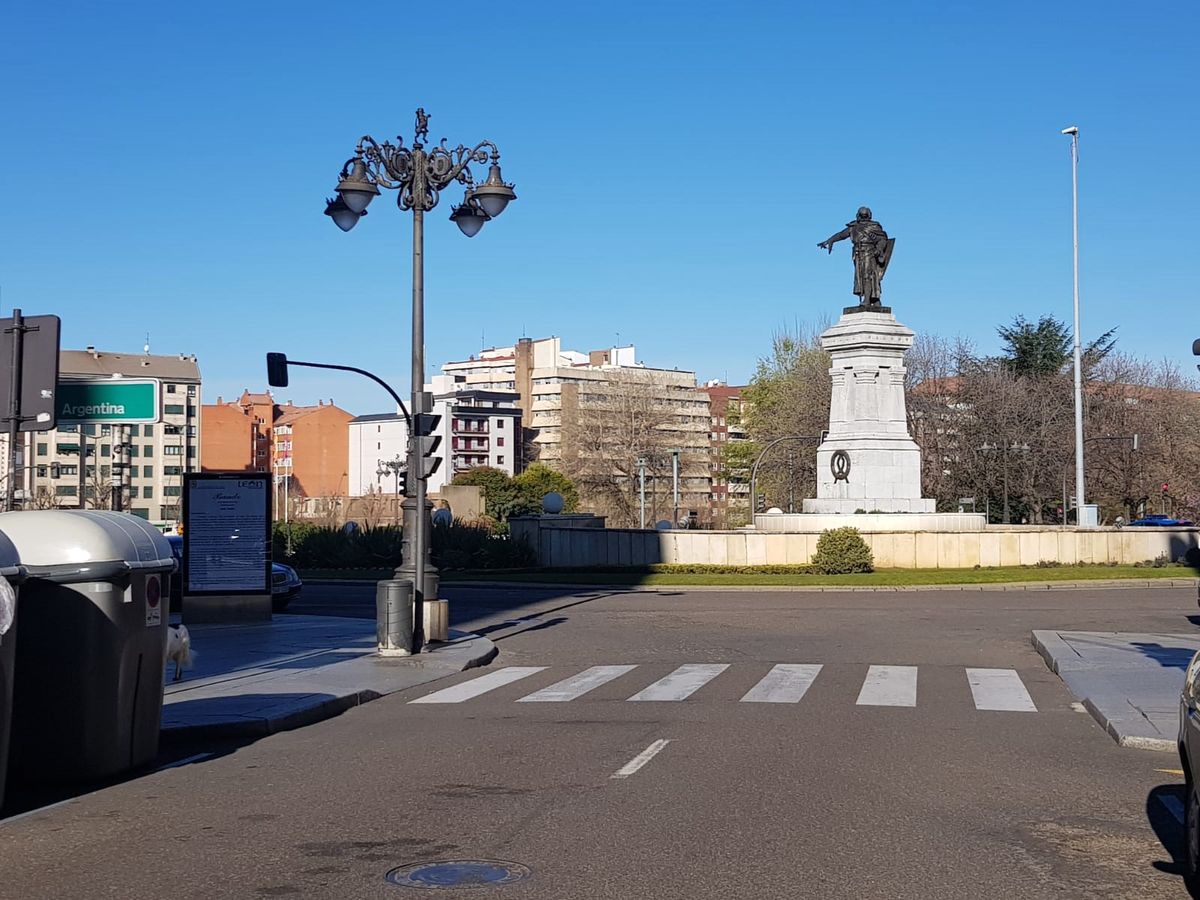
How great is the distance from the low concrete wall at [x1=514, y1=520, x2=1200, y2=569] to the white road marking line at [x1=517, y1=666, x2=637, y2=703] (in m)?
23.0

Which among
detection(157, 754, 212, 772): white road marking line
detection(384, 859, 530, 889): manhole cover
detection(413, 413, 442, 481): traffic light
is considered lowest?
detection(157, 754, 212, 772): white road marking line

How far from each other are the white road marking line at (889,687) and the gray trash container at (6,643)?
852cm

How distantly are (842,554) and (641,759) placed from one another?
28189 millimetres

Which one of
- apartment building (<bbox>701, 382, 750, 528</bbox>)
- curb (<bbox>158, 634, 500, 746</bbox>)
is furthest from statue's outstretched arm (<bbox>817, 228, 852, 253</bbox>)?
apartment building (<bbox>701, 382, 750, 528</bbox>)

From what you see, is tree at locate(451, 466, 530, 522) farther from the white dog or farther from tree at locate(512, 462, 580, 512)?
the white dog

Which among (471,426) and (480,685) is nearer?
(480,685)

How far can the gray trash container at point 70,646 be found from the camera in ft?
32.3

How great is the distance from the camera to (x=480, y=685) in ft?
54.7

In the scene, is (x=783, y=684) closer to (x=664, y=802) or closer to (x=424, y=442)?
(x=424, y=442)

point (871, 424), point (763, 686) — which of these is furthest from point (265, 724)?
point (871, 424)

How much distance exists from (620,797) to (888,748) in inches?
122

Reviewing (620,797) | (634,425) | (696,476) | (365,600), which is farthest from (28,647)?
(696,476)

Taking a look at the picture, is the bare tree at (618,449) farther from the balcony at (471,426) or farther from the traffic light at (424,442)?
the traffic light at (424,442)

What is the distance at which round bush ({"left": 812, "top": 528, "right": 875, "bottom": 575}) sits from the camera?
3838 centimetres
